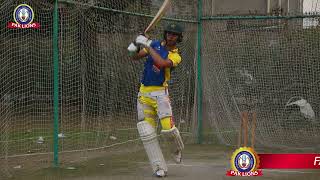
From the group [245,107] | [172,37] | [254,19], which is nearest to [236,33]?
[254,19]

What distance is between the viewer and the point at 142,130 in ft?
28.5

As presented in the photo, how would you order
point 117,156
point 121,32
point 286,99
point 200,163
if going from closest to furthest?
1. point 200,163
2. point 117,156
3. point 121,32
4. point 286,99

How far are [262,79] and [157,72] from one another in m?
5.05

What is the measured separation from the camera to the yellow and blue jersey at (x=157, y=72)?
857 cm

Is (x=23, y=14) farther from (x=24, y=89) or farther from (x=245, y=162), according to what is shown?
(x=245, y=162)

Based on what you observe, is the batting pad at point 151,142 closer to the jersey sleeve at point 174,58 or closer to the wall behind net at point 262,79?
the jersey sleeve at point 174,58

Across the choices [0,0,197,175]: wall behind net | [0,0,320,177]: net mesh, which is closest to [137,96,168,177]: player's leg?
[0,0,197,175]: wall behind net

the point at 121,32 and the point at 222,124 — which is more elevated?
the point at 121,32

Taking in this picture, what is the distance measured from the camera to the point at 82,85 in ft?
39.9

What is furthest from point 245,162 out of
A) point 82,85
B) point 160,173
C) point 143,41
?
point 82,85

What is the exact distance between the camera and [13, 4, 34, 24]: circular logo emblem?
9952 mm

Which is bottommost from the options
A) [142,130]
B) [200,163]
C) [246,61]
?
[200,163]

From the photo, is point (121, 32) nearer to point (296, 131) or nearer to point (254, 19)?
point (254, 19)

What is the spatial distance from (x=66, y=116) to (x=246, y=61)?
12.6 ft
